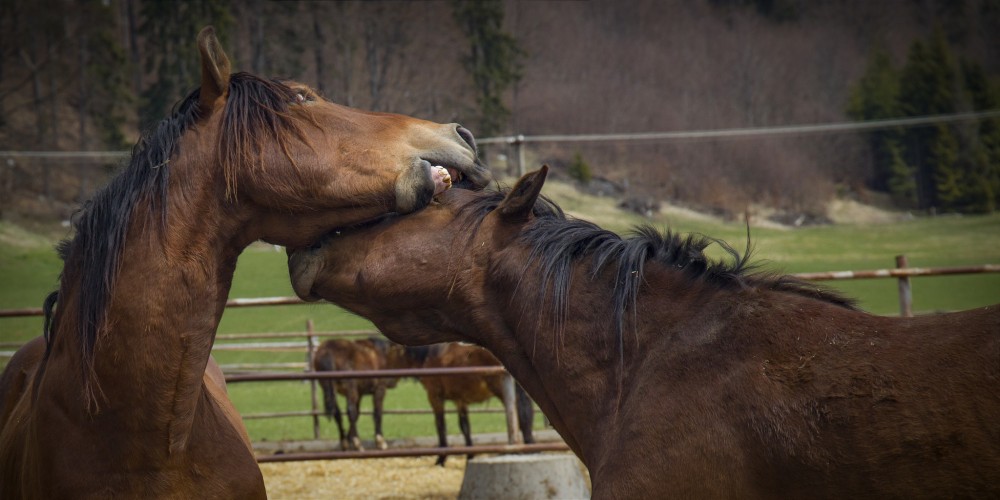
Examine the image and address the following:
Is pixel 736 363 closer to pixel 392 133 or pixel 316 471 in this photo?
pixel 392 133

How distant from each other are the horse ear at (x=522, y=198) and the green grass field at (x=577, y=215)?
2.26 feet

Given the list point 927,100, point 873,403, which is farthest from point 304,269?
point 927,100

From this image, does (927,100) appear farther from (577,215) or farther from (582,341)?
(582,341)

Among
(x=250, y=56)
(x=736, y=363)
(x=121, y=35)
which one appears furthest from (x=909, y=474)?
(x=121, y=35)

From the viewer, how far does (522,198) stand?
238cm

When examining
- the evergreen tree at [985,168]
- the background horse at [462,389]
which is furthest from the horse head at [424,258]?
the evergreen tree at [985,168]

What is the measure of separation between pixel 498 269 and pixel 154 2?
30.0m

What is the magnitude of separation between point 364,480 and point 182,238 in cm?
538

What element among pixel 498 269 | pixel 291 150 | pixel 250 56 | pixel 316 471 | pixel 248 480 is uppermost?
pixel 250 56

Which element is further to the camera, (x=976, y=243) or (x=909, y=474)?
(x=976, y=243)

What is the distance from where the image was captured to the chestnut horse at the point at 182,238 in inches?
85.0

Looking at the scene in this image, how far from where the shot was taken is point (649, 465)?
1989 millimetres

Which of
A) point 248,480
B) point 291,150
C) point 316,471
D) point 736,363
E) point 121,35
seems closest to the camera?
point 736,363

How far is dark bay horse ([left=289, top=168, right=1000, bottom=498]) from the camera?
1.80 metres
